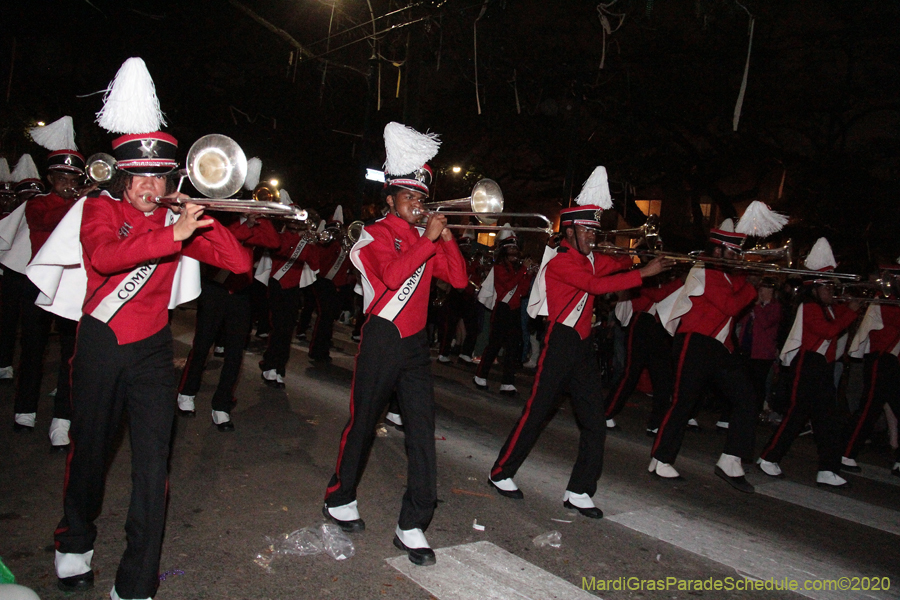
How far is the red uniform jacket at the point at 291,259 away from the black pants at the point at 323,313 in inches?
54.9

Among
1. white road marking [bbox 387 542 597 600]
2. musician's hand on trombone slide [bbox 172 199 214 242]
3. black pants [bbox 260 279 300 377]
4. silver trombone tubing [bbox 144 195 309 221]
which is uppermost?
silver trombone tubing [bbox 144 195 309 221]

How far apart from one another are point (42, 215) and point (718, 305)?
20.7 ft

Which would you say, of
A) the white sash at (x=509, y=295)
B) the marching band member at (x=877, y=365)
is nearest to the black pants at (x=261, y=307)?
the white sash at (x=509, y=295)

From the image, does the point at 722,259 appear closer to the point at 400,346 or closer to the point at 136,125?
the point at 400,346

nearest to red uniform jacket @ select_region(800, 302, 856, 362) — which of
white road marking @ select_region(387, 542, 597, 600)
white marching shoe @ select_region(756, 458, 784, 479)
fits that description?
white marching shoe @ select_region(756, 458, 784, 479)

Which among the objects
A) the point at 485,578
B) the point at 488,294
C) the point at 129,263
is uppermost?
the point at 129,263

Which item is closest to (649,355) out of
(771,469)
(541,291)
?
(771,469)

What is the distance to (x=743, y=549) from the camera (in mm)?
4621

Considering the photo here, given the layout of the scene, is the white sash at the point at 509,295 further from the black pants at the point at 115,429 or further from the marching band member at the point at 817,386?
the black pants at the point at 115,429

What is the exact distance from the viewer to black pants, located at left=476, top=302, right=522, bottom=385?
996 cm

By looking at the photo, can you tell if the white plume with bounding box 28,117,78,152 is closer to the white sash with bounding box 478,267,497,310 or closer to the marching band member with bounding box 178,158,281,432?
the marching band member with bounding box 178,158,281,432

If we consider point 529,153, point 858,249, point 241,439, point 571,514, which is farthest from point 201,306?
point 529,153

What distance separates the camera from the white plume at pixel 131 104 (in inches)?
131

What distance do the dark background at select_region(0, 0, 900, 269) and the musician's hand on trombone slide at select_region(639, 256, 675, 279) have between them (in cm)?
780
